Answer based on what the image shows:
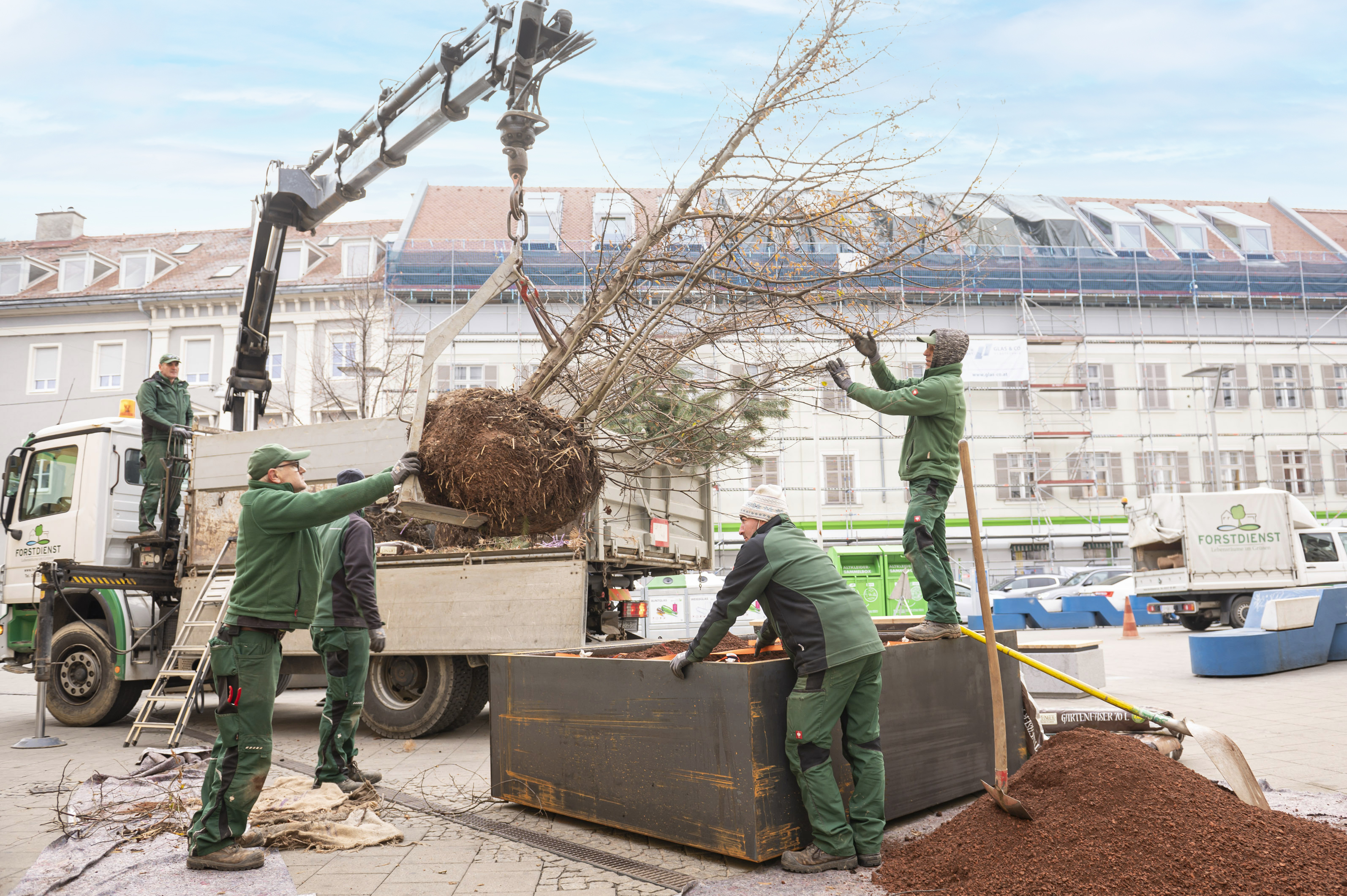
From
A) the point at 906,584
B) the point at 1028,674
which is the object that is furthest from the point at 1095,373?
the point at 1028,674

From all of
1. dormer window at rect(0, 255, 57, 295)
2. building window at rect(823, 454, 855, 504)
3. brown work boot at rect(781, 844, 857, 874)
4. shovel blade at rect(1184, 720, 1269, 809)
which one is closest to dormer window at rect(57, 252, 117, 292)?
dormer window at rect(0, 255, 57, 295)

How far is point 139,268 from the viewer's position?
31.8 metres

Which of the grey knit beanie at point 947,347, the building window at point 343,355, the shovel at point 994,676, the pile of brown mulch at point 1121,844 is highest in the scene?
the building window at point 343,355

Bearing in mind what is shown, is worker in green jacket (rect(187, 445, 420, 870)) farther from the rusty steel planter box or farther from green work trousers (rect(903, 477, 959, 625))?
green work trousers (rect(903, 477, 959, 625))

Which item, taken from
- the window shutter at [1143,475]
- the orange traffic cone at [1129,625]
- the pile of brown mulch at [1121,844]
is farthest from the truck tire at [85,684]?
the window shutter at [1143,475]

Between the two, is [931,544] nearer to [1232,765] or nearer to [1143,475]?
[1232,765]

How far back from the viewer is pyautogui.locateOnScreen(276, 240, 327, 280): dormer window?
1209 inches

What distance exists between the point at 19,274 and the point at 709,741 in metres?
37.0

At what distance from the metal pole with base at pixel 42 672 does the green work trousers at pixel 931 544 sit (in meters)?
7.56

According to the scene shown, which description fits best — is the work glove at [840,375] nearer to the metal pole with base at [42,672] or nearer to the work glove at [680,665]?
the work glove at [680,665]

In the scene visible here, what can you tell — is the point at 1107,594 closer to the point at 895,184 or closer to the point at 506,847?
the point at 895,184

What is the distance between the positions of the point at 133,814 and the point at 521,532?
267cm

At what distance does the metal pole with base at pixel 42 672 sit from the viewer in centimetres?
805

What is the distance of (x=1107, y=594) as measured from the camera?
23.0 meters
